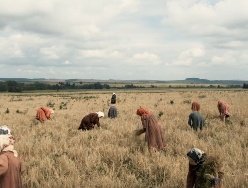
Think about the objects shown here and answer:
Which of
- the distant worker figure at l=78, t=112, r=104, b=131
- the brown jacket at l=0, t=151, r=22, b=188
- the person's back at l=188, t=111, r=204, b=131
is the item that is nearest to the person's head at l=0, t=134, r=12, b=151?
the brown jacket at l=0, t=151, r=22, b=188

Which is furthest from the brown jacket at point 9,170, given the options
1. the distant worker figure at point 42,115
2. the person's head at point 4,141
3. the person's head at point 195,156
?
the distant worker figure at point 42,115

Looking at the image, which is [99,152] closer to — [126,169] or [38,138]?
[126,169]

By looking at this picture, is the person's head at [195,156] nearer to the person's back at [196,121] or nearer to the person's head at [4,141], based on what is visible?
the person's head at [4,141]

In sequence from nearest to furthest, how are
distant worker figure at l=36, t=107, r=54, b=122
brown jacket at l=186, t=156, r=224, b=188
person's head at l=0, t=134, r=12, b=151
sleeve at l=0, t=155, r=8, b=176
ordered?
brown jacket at l=186, t=156, r=224, b=188 → sleeve at l=0, t=155, r=8, b=176 → person's head at l=0, t=134, r=12, b=151 → distant worker figure at l=36, t=107, r=54, b=122

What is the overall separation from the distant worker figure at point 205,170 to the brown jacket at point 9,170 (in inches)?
111

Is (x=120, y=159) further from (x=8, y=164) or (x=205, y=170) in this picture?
(x=205, y=170)

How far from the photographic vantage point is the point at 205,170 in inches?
273

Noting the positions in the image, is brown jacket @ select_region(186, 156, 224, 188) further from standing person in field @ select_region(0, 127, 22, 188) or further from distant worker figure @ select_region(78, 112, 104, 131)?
distant worker figure @ select_region(78, 112, 104, 131)

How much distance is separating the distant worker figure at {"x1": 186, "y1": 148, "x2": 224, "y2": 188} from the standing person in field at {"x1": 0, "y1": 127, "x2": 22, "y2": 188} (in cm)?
282

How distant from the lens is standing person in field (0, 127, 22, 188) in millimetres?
7137

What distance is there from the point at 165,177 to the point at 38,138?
682cm

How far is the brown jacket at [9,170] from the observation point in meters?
7.12

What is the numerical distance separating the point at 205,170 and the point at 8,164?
3097 millimetres

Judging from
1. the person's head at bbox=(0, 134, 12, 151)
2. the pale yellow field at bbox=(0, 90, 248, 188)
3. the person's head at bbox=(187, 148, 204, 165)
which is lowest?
the pale yellow field at bbox=(0, 90, 248, 188)
